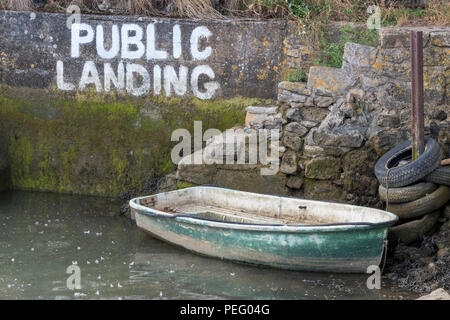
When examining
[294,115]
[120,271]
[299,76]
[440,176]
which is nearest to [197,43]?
[299,76]

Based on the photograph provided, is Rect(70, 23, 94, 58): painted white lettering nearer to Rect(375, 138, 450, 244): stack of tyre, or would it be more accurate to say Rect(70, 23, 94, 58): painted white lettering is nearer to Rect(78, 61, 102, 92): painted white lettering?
Rect(78, 61, 102, 92): painted white lettering

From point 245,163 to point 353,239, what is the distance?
2.51m

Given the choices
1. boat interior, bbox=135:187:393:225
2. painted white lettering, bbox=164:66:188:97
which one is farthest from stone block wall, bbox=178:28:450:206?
painted white lettering, bbox=164:66:188:97

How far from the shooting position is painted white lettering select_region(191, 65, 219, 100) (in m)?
11.5

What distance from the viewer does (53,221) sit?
35.6 ft

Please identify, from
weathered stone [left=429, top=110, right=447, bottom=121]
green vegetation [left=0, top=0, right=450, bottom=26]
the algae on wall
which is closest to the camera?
weathered stone [left=429, top=110, right=447, bottom=121]

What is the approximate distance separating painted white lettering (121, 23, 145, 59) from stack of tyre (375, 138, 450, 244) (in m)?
4.44

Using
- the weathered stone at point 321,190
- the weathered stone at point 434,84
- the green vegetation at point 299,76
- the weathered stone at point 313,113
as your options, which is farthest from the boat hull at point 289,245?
the green vegetation at point 299,76

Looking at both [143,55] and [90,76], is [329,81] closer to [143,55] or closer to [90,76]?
[143,55]

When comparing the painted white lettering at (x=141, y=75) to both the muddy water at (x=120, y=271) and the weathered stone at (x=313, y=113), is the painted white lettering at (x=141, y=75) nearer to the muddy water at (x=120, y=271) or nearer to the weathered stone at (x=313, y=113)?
the muddy water at (x=120, y=271)

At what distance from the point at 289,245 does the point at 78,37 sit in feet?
17.5

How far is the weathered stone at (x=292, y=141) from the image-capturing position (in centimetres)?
1020

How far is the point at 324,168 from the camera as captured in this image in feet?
32.9

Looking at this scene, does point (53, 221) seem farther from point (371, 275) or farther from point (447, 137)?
point (447, 137)
